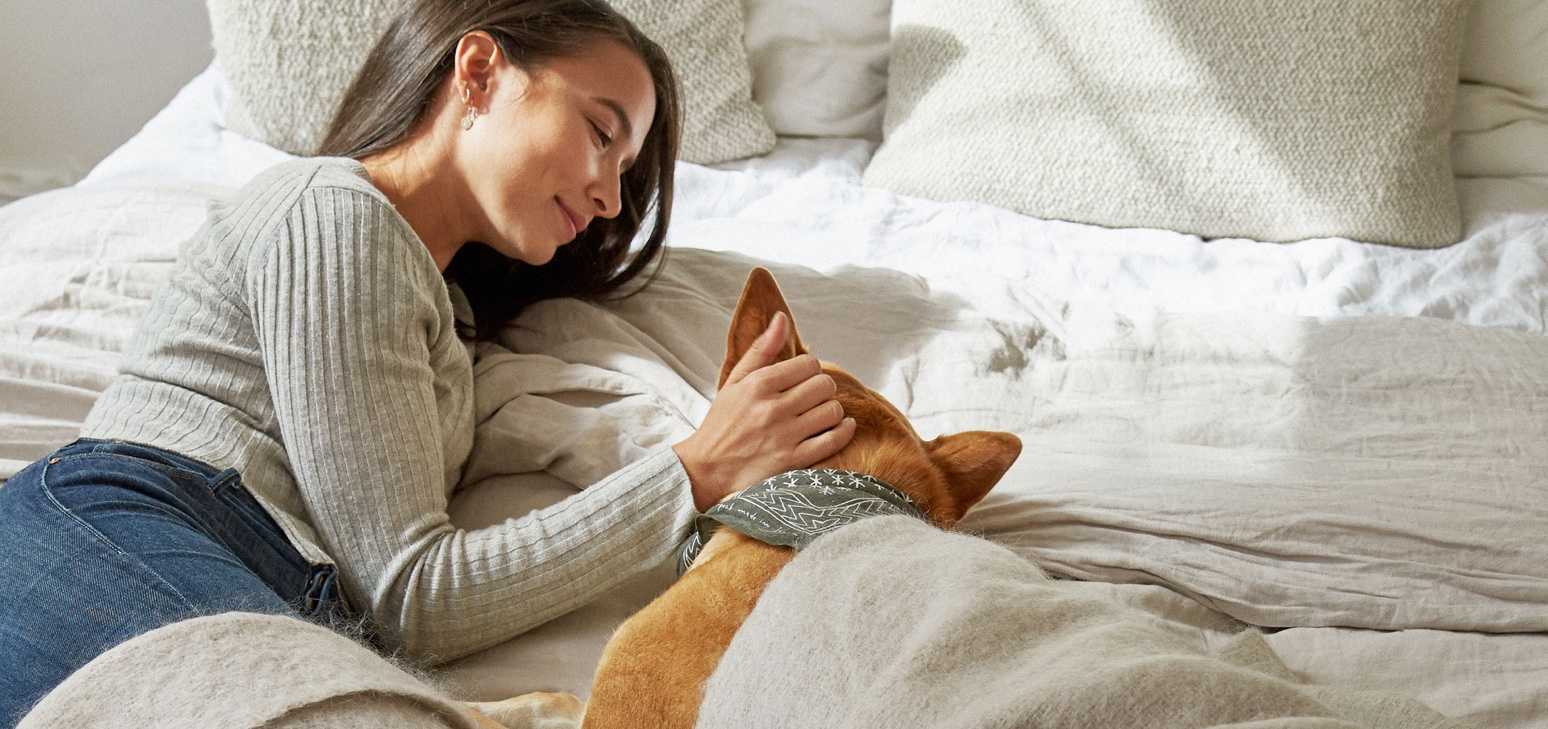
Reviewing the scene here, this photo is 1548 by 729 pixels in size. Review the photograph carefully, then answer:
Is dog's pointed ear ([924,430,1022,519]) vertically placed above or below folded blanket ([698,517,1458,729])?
below

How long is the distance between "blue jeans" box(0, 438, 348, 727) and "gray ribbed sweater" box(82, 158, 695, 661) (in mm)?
24

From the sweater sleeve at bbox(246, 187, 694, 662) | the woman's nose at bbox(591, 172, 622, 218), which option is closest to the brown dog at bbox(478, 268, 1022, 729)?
the sweater sleeve at bbox(246, 187, 694, 662)

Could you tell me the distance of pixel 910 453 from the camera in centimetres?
93

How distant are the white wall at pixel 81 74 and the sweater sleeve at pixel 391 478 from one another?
1.66 metres

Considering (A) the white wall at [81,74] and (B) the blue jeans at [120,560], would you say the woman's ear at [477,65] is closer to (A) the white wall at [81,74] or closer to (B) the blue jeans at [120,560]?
(B) the blue jeans at [120,560]

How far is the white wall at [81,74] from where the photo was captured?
7.77ft


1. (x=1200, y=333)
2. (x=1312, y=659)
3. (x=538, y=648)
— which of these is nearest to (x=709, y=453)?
(x=538, y=648)

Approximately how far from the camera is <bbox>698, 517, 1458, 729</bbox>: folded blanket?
1.83 ft

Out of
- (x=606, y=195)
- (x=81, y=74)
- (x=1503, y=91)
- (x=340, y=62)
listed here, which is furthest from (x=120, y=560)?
(x=81, y=74)

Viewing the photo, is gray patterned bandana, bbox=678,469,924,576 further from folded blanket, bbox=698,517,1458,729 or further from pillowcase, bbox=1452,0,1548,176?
pillowcase, bbox=1452,0,1548,176

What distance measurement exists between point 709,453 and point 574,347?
327mm

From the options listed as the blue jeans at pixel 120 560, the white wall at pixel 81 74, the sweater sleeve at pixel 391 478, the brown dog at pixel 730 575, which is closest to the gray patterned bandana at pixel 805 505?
the brown dog at pixel 730 575

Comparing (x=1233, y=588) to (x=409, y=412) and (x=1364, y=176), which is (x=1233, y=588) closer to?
(x=409, y=412)

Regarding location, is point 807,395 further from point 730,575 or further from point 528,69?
point 528,69
